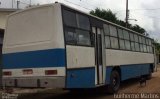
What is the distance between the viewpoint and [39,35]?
12.0m

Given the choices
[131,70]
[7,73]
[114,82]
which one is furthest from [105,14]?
[7,73]

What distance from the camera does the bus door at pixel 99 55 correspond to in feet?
45.3

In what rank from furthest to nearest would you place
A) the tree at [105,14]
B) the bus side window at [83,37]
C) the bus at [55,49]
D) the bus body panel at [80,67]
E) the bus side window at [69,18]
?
the tree at [105,14] → the bus side window at [83,37] → the bus side window at [69,18] → the bus body panel at [80,67] → the bus at [55,49]

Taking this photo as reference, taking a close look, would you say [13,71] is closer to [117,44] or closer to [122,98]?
[122,98]

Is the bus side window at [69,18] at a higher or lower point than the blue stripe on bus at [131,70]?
higher

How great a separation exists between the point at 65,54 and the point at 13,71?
2.23m

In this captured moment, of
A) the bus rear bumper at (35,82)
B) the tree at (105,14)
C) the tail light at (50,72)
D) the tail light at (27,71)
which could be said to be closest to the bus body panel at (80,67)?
the bus rear bumper at (35,82)

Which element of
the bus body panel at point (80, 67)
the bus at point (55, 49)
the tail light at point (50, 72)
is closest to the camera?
the tail light at point (50, 72)

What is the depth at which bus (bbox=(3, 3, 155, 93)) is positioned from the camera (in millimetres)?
11367

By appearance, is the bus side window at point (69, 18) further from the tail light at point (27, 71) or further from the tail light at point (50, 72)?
the tail light at point (27, 71)

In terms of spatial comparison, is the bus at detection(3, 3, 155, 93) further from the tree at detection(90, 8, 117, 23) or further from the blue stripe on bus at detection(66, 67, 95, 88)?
the tree at detection(90, 8, 117, 23)

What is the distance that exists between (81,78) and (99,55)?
2.24 m

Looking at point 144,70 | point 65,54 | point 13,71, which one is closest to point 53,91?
point 13,71

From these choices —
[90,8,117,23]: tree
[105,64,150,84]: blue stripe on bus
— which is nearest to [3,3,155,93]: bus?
[105,64,150,84]: blue stripe on bus
